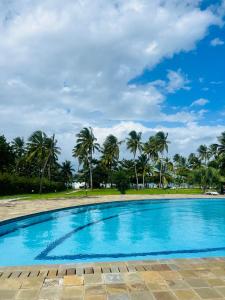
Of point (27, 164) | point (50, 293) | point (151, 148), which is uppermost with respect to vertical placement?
point (151, 148)

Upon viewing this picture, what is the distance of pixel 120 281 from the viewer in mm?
4418

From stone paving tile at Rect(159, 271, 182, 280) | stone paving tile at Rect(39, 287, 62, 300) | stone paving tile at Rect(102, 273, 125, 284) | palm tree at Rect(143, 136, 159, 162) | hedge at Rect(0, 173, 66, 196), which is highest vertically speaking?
palm tree at Rect(143, 136, 159, 162)

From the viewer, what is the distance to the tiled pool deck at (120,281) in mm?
3908

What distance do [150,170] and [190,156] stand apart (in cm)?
1957

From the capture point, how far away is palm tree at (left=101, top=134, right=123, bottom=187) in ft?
201

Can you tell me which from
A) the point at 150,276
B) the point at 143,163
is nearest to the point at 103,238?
the point at 150,276

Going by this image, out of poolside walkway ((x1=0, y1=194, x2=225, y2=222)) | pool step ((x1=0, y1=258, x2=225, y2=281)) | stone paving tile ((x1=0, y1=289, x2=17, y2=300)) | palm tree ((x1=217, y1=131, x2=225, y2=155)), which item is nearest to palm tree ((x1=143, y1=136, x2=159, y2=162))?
palm tree ((x1=217, y1=131, x2=225, y2=155))

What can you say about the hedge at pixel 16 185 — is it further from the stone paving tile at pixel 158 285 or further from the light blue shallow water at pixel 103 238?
the stone paving tile at pixel 158 285

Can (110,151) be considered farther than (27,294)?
Yes

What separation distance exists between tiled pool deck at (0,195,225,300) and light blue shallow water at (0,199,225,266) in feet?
9.23

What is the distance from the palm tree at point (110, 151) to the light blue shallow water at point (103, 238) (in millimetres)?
43827

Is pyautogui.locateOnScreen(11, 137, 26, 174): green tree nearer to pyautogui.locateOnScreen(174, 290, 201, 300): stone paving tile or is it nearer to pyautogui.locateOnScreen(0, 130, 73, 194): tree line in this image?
pyautogui.locateOnScreen(0, 130, 73, 194): tree line

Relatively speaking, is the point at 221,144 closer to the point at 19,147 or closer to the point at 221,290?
the point at 19,147

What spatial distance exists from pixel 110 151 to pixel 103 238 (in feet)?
167
